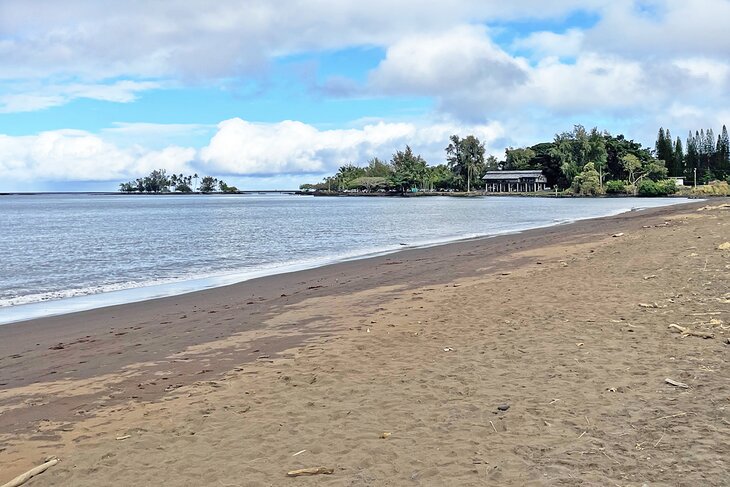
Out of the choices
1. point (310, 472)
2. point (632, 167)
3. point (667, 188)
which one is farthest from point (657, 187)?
point (310, 472)

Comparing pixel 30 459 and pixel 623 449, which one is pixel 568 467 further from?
pixel 30 459

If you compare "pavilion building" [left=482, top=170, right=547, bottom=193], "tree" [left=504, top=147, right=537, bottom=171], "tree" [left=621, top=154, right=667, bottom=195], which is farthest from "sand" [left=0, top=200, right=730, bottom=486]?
"tree" [left=504, top=147, right=537, bottom=171]

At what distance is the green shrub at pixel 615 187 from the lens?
14862cm

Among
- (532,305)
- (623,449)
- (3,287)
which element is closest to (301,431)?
(623,449)

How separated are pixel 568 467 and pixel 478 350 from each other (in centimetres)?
394

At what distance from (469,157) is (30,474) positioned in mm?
195763

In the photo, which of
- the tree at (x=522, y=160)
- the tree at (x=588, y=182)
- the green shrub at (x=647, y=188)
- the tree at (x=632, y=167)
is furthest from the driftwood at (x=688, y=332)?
the tree at (x=522, y=160)

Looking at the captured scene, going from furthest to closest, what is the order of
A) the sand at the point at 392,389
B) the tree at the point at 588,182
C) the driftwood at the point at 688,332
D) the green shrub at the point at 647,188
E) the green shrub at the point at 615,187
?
the tree at the point at 588,182 < the green shrub at the point at 615,187 < the green shrub at the point at 647,188 < the driftwood at the point at 688,332 < the sand at the point at 392,389

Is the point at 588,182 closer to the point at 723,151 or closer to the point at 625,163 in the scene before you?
the point at 625,163

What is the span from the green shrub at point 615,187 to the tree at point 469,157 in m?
49.7

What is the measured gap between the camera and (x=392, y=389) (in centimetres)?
716

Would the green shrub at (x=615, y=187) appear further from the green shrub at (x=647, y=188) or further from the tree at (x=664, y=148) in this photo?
the tree at (x=664, y=148)

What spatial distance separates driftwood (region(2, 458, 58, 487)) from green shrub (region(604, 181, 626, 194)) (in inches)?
6185

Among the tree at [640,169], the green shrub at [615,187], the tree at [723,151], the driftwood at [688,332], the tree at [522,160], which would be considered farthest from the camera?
the tree at [522,160]
